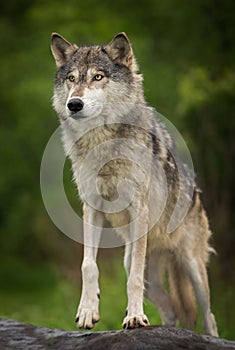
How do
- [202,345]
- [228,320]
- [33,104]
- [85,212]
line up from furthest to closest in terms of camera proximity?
1. [33,104]
2. [228,320]
3. [85,212]
4. [202,345]

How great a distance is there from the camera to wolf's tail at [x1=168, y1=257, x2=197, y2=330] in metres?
8.34

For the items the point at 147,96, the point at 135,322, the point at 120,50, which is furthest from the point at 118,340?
the point at 147,96

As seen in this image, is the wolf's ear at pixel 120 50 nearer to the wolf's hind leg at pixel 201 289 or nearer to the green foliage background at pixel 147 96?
the wolf's hind leg at pixel 201 289

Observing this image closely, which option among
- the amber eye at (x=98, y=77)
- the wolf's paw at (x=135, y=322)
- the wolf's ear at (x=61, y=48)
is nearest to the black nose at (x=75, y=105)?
the amber eye at (x=98, y=77)

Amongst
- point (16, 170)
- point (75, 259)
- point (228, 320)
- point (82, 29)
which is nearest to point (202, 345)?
point (228, 320)

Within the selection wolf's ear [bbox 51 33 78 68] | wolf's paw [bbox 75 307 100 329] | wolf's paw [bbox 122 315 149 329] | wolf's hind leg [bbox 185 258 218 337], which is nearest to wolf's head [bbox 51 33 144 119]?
wolf's ear [bbox 51 33 78 68]

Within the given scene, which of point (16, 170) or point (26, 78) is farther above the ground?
point (26, 78)

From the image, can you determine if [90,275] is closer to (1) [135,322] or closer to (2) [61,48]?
A: (1) [135,322]

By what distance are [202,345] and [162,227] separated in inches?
78.5

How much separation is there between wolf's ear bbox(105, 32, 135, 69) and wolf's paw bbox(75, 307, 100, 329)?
7.76 feet

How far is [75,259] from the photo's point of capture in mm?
19578

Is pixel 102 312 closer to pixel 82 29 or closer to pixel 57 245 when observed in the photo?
pixel 82 29

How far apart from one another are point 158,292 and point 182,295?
298 mm

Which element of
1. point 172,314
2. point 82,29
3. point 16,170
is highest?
point 82,29
